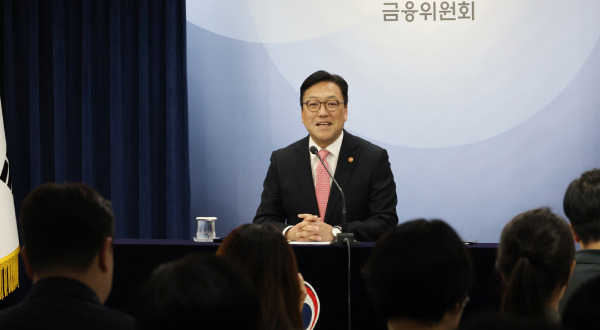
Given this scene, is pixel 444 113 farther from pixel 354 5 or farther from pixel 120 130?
pixel 120 130

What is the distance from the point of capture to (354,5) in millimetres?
4777

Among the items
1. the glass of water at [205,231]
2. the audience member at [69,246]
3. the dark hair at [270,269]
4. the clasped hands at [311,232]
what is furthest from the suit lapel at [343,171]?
the audience member at [69,246]

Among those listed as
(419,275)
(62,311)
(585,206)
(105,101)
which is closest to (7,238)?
(105,101)

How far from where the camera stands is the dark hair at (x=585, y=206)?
7.45 feet

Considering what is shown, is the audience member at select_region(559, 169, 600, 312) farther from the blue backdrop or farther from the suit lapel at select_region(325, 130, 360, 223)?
the blue backdrop

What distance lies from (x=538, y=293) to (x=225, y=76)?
3.49 m

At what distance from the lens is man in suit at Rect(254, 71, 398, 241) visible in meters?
3.73

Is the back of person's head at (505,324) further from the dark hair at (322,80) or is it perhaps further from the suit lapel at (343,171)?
the dark hair at (322,80)

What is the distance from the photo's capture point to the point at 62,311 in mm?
1375

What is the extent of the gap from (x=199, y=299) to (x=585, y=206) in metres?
1.74

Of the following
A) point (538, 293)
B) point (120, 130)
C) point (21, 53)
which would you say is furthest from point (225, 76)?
point (538, 293)

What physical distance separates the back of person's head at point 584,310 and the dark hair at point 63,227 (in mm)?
1125

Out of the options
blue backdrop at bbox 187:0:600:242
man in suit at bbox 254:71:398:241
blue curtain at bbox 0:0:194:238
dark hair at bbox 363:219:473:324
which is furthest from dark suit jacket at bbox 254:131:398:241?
dark hair at bbox 363:219:473:324

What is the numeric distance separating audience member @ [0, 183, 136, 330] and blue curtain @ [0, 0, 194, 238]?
3104mm
